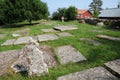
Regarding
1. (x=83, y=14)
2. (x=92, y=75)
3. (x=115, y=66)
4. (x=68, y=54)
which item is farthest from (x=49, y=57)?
(x=83, y=14)

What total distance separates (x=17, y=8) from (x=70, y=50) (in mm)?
13506

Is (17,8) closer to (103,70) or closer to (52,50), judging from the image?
(52,50)

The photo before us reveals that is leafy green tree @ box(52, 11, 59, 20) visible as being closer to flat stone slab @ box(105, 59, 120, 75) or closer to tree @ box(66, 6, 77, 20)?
tree @ box(66, 6, 77, 20)

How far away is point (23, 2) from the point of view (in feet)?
56.2

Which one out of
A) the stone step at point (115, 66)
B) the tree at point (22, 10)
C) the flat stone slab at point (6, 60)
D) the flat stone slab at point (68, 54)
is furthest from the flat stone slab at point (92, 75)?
the tree at point (22, 10)

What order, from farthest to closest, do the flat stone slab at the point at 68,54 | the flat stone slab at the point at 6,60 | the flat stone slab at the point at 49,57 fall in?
the flat stone slab at the point at 68,54 → the flat stone slab at the point at 49,57 → the flat stone slab at the point at 6,60

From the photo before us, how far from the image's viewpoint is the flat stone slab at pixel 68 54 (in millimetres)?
4434

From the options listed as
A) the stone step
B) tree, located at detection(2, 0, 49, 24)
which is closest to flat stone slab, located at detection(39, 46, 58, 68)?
the stone step

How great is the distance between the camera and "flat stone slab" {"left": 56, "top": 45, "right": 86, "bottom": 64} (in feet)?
14.5

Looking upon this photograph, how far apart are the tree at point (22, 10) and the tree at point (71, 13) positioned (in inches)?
476

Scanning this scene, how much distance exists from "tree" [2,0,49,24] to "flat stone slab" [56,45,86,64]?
12.3 meters

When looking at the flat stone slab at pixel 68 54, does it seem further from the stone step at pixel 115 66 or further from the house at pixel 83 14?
the house at pixel 83 14

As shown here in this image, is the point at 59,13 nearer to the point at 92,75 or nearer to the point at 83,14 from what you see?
the point at 83,14

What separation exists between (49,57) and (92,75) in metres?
1.77
